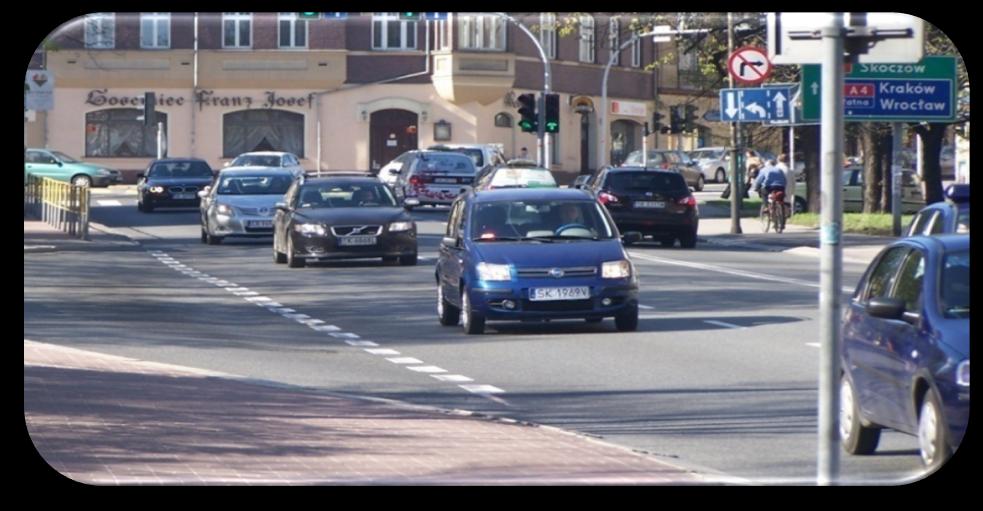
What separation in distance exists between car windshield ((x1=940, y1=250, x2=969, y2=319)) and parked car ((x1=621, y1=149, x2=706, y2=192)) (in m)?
56.0

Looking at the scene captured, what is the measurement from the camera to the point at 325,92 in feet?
232

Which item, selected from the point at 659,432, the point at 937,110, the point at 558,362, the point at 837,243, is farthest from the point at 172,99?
the point at 837,243

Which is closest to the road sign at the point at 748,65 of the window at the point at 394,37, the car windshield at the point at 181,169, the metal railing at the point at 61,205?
the metal railing at the point at 61,205

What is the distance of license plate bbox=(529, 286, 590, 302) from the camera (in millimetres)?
18625

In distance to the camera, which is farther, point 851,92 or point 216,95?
point 216,95

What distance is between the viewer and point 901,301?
9117mm

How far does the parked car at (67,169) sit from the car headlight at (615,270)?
41166mm

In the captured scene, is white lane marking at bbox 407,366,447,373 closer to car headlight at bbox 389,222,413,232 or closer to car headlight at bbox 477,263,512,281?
car headlight at bbox 477,263,512,281

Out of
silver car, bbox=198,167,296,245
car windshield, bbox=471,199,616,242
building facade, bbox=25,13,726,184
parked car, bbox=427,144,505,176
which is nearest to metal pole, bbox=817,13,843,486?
car windshield, bbox=471,199,616,242

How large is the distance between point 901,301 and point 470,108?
6162 cm

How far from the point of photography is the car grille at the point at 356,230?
29078mm

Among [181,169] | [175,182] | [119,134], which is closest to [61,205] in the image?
[175,182]

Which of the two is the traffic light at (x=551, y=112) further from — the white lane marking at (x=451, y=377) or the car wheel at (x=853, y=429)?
the car wheel at (x=853, y=429)

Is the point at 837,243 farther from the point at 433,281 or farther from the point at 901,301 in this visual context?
the point at 433,281
